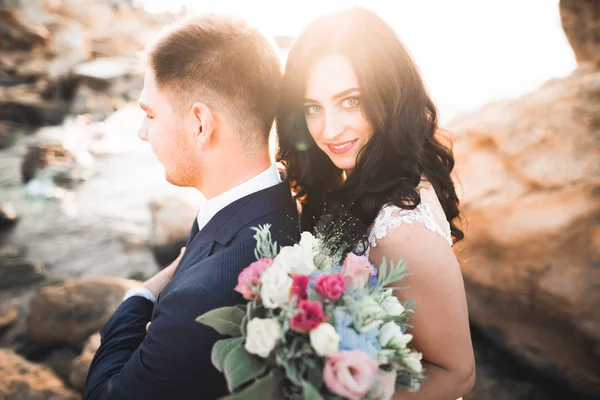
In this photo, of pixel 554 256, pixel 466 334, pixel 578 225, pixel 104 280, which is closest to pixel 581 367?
pixel 554 256

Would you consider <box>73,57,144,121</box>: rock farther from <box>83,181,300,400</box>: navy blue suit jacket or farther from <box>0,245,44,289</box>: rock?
<box>83,181,300,400</box>: navy blue suit jacket

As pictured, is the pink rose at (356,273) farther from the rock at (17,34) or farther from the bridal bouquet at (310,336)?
the rock at (17,34)

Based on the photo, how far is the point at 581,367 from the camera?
119 inches

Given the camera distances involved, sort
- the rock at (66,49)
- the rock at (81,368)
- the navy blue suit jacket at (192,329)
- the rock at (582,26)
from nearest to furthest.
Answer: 1. the navy blue suit jacket at (192,329)
2. the rock at (81,368)
3. the rock at (582,26)
4. the rock at (66,49)

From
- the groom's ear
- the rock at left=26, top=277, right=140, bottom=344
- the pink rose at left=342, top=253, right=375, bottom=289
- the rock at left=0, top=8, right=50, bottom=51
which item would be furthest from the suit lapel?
the rock at left=0, top=8, right=50, bottom=51

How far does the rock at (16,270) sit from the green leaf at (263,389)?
22.6ft

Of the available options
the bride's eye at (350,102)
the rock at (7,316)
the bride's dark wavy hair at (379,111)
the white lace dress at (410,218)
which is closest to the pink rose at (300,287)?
the white lace dress at (410,218)

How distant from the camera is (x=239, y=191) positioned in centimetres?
208

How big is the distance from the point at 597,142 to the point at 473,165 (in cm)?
95

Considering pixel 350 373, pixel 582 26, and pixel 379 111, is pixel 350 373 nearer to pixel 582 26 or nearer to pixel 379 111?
pixel 379 111

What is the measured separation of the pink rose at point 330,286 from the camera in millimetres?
1198

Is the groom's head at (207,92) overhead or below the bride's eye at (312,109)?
overhead

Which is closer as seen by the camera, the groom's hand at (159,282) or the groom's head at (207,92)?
the groom's head at (207,92)

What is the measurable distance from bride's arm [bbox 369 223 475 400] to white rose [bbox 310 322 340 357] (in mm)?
718
